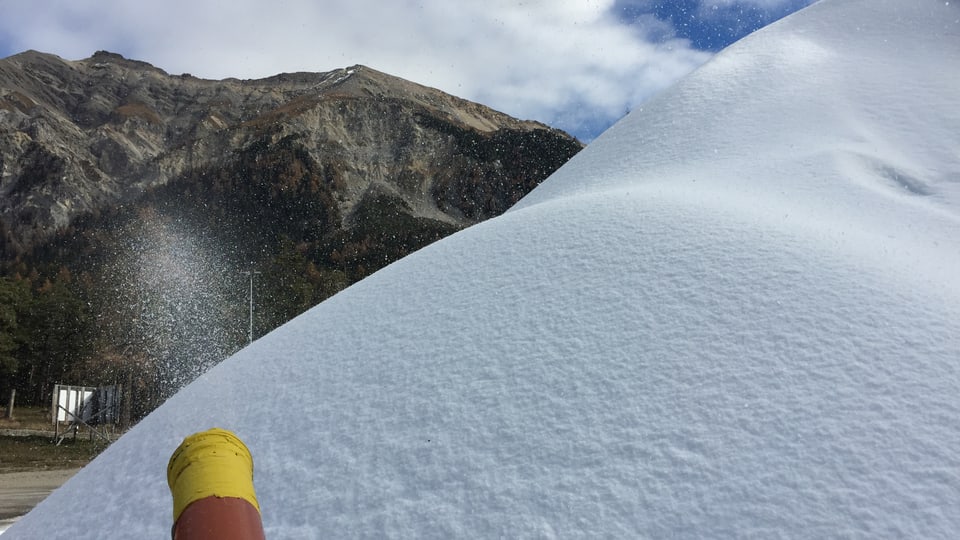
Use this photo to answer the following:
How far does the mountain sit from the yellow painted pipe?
40600mm

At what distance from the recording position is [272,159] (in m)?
99.9

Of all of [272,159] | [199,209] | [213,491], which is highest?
[272,159]

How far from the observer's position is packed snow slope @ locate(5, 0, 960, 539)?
2.64m

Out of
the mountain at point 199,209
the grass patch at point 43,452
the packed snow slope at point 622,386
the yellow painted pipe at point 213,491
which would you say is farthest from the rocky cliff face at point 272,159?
the yellow painted pipe at point 213,491

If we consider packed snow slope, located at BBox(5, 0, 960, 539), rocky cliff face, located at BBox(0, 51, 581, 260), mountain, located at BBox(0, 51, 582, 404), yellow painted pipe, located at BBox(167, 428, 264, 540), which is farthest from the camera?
rocky cliff face, located at BBox(0, 51, 581, 260)

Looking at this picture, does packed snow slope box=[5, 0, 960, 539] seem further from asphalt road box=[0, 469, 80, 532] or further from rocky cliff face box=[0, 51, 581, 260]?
rocky cliff face box=[0, 51, 581, 260]

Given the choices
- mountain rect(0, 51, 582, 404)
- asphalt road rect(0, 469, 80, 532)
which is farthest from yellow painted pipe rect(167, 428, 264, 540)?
mountain rect(0, 51, 582, 404)

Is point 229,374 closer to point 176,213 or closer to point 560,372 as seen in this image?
point 560,372

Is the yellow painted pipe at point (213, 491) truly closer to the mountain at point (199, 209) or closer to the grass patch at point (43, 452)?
the grass patch at point (43, 452)

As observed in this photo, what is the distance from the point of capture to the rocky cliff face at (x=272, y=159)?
293ft

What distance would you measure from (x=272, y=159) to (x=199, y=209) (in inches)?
604

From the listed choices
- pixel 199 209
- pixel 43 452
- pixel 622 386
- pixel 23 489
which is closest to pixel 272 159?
pixel 199 209

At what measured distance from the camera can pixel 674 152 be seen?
731 centimetres

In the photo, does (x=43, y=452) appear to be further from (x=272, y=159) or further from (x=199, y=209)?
(x=272, y=159)
